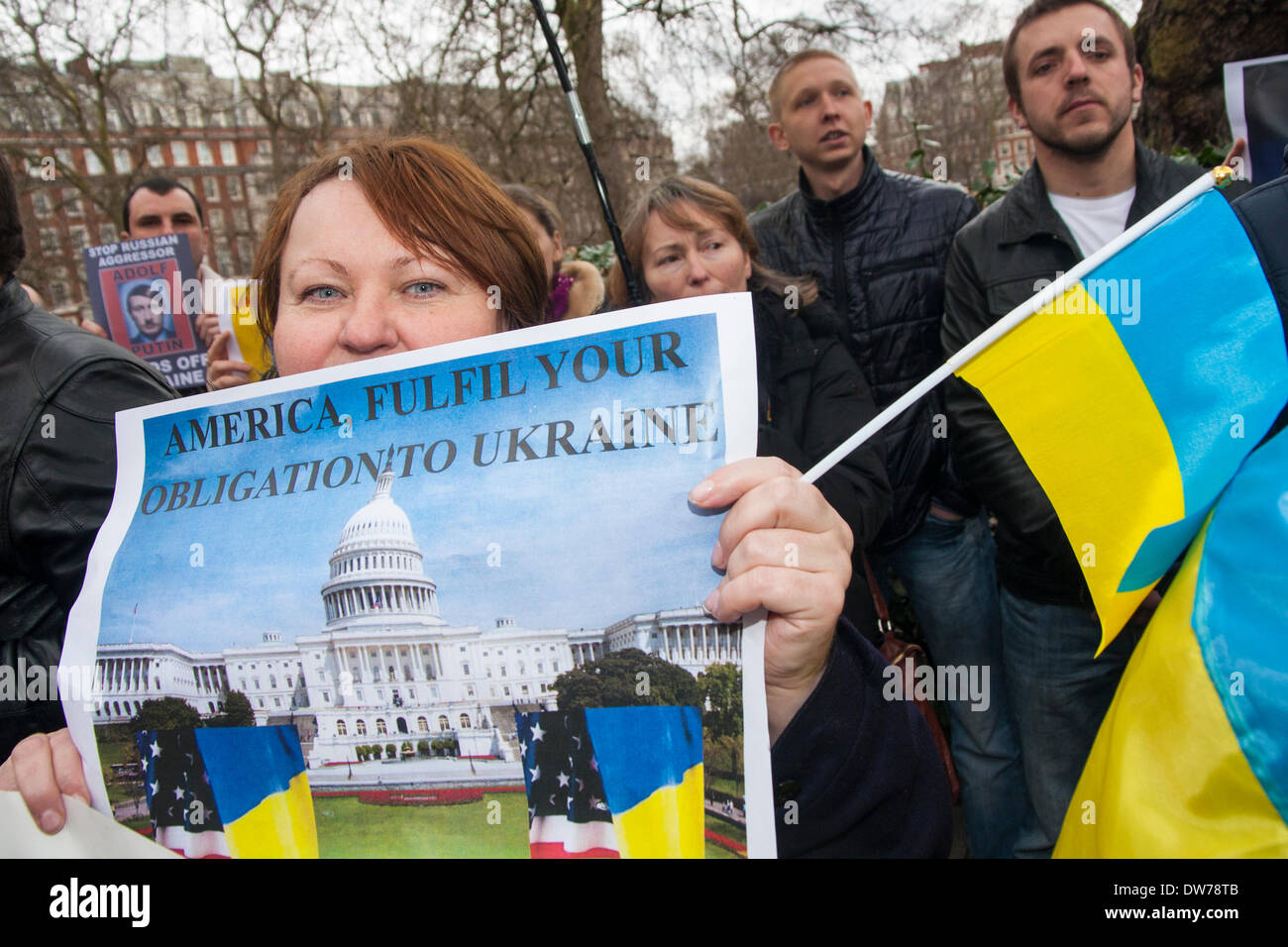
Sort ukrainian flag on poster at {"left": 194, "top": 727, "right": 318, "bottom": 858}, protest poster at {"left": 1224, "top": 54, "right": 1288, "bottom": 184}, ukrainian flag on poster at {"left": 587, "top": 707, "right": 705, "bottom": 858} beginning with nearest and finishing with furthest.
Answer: ukrainian flag on poster at {"left": 587, "top": 707, "right": 705, "bottom": 858} < ukrainian flag on poster at {"left": 194, "top": 727, "right": 318, "bottom": 858} < protest poster at {"left": 1224, "top": 54, "right": 1288, "bottom": 184}

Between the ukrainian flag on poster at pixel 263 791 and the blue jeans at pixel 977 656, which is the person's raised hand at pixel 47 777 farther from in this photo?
the blue jeans at pixel 977 656

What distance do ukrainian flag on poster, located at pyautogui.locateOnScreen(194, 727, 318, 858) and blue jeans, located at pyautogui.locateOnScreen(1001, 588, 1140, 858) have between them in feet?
6.47

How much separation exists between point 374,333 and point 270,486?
246 millimetres

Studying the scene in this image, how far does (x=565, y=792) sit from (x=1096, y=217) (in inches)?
88.1

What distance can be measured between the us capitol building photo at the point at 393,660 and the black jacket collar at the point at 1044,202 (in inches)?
74.1

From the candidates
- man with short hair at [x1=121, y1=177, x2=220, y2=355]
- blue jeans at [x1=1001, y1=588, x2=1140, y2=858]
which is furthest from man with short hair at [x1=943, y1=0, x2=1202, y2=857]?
man with short hair at [x1=121, y1=177, x2=220, y2=355]

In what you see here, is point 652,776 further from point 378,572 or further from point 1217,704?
point 1217,704

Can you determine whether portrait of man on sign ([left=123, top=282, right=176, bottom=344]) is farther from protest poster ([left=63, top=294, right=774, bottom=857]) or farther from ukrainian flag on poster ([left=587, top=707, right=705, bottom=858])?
ukrainian flag on poster ([left=587, top=707, right=705, bottom=858])

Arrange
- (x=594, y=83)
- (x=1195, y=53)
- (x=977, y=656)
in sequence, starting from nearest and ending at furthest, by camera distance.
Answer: (x=977, y=656)
(x=1195, y=53)
(x=594, y=83)

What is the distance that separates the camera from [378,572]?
3.64 feet

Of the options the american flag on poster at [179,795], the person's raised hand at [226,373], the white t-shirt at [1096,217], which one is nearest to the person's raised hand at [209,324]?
the person's raised hand at [226,373]

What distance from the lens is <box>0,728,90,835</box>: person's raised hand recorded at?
1216 millimetres

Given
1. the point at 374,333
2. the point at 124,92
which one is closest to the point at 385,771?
the point at 374,333

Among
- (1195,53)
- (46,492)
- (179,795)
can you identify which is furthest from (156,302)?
(1195,53)
